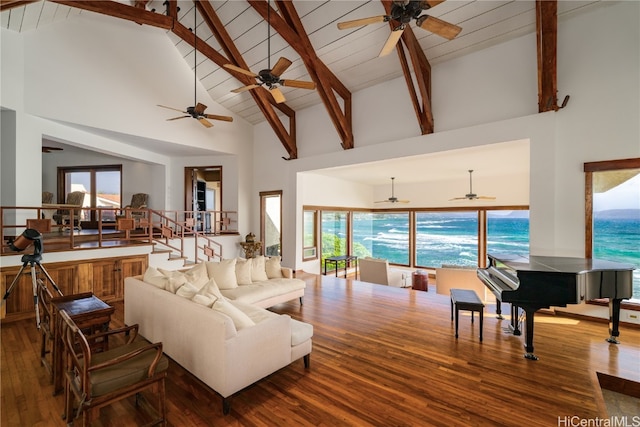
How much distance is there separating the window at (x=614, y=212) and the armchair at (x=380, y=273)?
3.62m

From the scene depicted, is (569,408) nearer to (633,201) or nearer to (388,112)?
(633,201)

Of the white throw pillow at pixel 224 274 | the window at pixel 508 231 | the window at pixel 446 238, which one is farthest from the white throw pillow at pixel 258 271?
the window at pixel 508 231

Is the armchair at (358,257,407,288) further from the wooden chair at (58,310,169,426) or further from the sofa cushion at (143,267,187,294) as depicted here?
the wooden chair at (58,310,169,426)

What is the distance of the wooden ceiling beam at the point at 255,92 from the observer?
208 inches

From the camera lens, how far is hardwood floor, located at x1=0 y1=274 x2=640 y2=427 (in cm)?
216

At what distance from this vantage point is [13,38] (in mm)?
4660

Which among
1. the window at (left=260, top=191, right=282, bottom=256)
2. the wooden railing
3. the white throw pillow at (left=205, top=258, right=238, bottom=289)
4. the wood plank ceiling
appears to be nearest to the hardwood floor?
the white throw pillow at (left=205, top=258, right=238, bottom=289)

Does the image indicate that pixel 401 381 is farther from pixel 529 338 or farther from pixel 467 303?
pixel 529 338

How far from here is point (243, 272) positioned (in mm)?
→ 4547

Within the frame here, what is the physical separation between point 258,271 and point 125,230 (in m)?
3.25

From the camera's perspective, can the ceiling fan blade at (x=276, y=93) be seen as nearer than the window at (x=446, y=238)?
Yes

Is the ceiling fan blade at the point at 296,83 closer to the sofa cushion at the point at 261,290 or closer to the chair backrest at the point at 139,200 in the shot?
the sofa cushion at the point at 261,290

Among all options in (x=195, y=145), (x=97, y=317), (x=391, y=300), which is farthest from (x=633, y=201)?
(x=195, y=145)

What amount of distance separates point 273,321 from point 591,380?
123 inches
